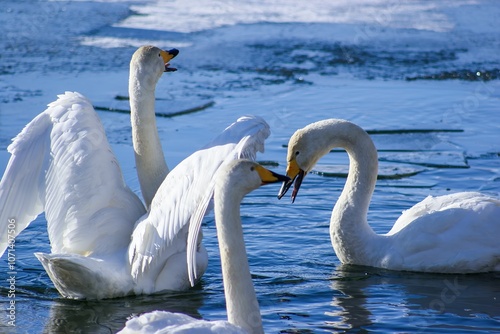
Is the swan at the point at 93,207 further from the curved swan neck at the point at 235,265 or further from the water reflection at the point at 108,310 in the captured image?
the curved swan neck at the point at 235,265

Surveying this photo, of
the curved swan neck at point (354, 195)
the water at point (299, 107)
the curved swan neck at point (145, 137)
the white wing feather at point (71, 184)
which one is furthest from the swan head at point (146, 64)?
the water at point (299, 107)

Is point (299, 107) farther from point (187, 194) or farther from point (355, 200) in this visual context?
point (187, 194)

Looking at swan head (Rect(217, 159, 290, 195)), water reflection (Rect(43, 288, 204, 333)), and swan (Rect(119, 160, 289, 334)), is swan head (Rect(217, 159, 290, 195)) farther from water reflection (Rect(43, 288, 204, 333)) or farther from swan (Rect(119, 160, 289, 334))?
water reflection (Rect(43, 288, 204, 333))

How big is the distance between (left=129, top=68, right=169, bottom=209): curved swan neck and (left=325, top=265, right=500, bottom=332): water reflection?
132 cm

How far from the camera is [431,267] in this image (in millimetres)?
6316

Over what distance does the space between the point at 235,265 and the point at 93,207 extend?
5.57ft

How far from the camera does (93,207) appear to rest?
5828 millimetres

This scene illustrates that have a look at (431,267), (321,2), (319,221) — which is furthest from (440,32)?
(431,267)

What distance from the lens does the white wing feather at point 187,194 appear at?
5.09 metres

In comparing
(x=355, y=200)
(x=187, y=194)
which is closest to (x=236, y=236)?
(x=187, y=194)

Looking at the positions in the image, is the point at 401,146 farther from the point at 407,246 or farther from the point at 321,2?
the point at 321,2

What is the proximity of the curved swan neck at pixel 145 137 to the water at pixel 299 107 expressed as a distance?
693 millimetres

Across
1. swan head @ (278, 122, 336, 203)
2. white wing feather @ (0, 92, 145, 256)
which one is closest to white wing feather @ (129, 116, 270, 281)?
white wing feather @ (0, 92, 145, 256)

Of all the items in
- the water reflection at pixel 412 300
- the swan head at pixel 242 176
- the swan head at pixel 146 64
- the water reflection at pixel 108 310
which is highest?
the swan head at pixel 146 64
